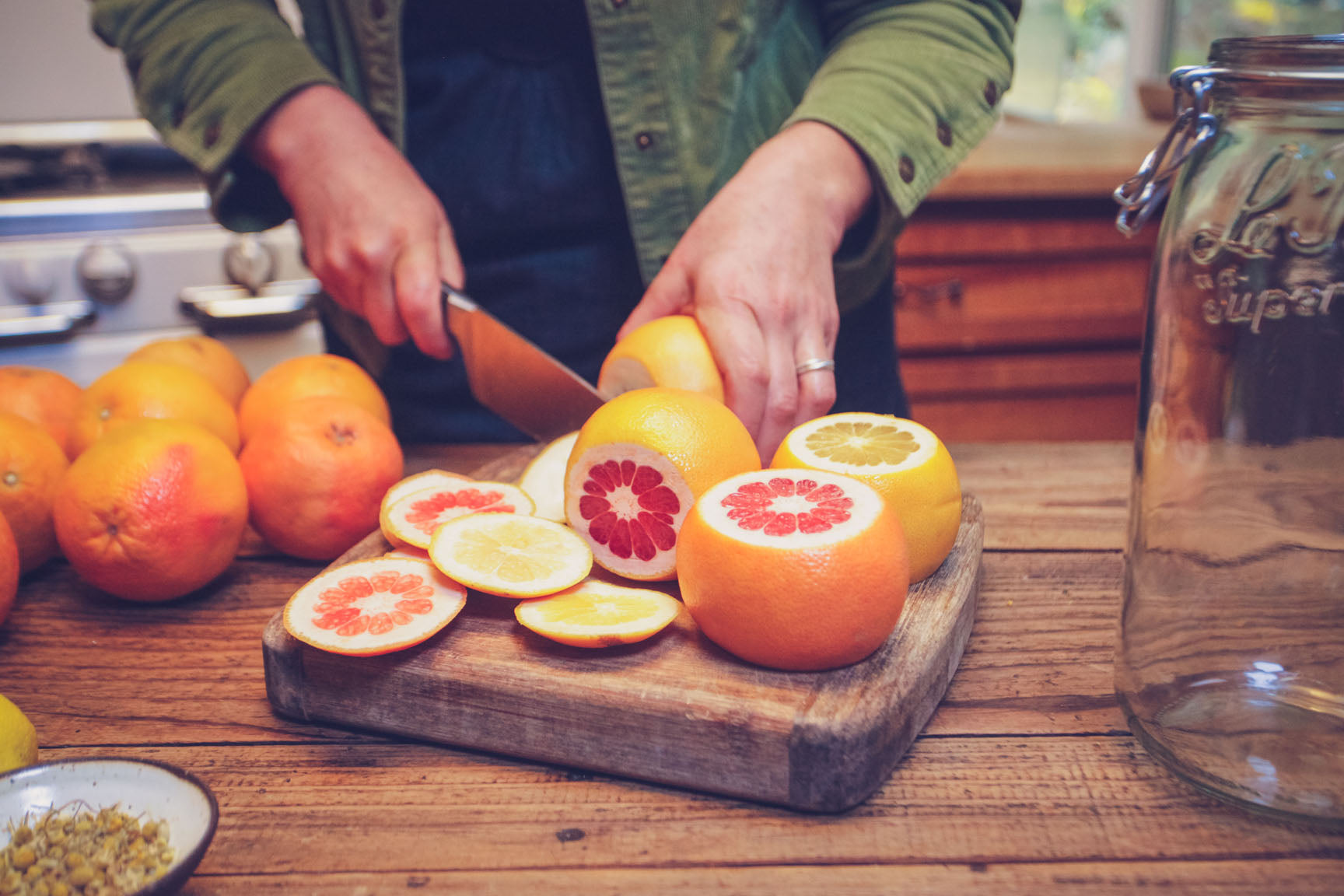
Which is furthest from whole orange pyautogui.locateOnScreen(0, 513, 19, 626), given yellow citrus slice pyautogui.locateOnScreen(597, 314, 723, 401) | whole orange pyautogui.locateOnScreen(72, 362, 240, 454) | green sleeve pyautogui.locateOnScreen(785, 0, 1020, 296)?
green sleeve pyautogui.locateOnScreen(785, 0, 1020, 296)

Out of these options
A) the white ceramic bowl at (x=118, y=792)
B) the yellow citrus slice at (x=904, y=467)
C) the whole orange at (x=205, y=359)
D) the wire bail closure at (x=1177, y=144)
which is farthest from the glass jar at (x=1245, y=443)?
the whole orange at (x=205, y=359)

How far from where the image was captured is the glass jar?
1.97 feet

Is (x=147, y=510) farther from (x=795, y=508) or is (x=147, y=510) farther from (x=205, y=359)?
(x=795, y=508)

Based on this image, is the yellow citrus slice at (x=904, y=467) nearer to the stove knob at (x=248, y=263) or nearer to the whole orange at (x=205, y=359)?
the whole orange at (x=205, y=359)

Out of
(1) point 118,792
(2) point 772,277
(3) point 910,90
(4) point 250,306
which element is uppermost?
(3) point 910,90

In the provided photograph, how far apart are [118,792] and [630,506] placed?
391 mm

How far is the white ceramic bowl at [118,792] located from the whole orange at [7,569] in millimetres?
310

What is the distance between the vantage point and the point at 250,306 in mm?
1944

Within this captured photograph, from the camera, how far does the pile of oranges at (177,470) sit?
84cm

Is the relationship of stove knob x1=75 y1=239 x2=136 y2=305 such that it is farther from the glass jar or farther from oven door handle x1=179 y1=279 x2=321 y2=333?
the glass jar

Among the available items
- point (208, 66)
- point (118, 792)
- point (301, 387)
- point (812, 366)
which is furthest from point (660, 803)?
point (208, 66)

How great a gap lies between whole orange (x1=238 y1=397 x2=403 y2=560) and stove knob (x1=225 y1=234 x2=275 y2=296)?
1.08 metres

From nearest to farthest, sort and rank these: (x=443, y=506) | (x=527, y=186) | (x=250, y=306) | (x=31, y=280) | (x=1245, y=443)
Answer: (x=1245, y=443), (x=443, y=506), (x=527, y=186), (x=31, y=280), (x=250, y=306)

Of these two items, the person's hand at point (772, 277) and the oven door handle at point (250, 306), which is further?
the oven door handle at point (250, 306)
